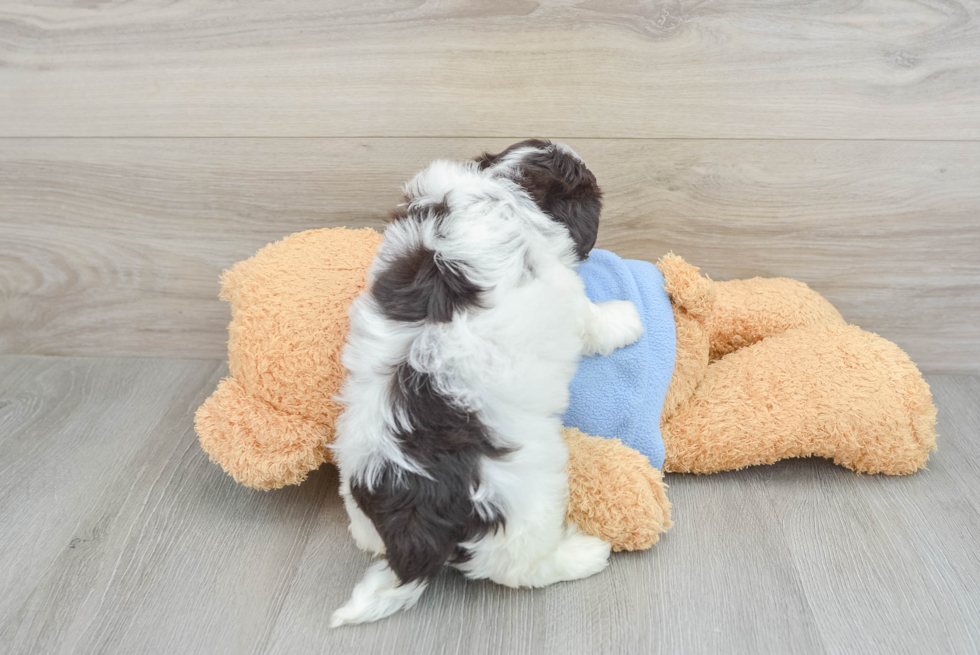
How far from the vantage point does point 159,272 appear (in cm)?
168

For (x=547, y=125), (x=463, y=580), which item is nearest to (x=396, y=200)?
(x=547, y=125)

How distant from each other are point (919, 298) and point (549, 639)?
1200mm

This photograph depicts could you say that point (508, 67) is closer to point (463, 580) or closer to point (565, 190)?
point (565, 190)

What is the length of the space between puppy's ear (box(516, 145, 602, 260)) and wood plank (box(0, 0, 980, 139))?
0.35m

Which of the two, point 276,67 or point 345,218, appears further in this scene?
point 345,218

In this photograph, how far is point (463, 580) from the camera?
1.11 metres

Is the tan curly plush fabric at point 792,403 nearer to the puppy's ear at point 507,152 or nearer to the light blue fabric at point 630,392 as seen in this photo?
the light blue fabric at point 630,392

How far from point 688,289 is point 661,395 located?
0.20m

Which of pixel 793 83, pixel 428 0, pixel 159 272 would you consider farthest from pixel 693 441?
pixel 159 272

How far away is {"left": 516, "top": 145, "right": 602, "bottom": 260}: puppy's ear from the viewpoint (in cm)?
111

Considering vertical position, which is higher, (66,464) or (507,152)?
(507,152)

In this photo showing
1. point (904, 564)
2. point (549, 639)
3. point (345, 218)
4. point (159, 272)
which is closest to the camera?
point (549, 639)

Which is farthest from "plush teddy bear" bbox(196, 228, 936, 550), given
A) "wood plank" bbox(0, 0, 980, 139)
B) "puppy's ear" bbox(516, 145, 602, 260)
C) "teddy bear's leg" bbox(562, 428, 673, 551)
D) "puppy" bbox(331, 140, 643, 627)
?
"wood plank" bbox(0, 0, 980, 139)

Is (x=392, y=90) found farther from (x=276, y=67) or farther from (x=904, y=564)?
(x=904, y=564)
